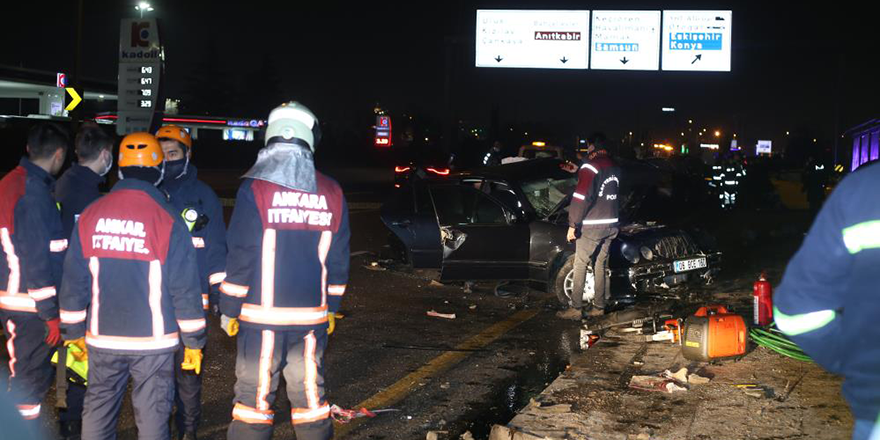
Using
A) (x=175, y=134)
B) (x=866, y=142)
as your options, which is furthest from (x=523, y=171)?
(x=866, y=142)

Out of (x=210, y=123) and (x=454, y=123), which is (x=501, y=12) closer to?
(x=454, y=123)

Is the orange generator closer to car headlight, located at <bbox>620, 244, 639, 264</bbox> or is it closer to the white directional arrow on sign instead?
car headlight, located at <bbox>620, 244, 639, 264</bbox>

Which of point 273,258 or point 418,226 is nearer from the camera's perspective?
point 273,258

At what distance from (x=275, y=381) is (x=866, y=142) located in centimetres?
4423

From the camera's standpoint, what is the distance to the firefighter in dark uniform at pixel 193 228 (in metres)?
4.80

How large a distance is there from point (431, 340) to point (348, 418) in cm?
250

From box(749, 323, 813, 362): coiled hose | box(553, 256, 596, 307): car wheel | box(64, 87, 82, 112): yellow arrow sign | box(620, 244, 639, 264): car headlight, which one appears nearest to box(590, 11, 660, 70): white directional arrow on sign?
box(64, 87, 82, 112): yellow arrow sign

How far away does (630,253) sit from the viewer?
9.36 meters

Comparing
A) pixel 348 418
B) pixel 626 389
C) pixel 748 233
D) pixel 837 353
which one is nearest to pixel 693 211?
pixel 748 233

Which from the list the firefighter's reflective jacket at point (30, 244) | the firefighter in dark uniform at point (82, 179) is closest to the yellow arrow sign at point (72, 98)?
the firefighter in dark uniform at point (82, 179)

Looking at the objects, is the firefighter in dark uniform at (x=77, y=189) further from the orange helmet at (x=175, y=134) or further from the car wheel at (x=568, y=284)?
the car wheel at (x=568, y=284)

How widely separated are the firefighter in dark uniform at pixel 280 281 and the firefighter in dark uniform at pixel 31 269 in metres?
1.09

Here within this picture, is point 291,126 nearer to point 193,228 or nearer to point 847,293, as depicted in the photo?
point 193,228

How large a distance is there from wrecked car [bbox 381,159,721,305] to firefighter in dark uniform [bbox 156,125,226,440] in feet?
15.9
